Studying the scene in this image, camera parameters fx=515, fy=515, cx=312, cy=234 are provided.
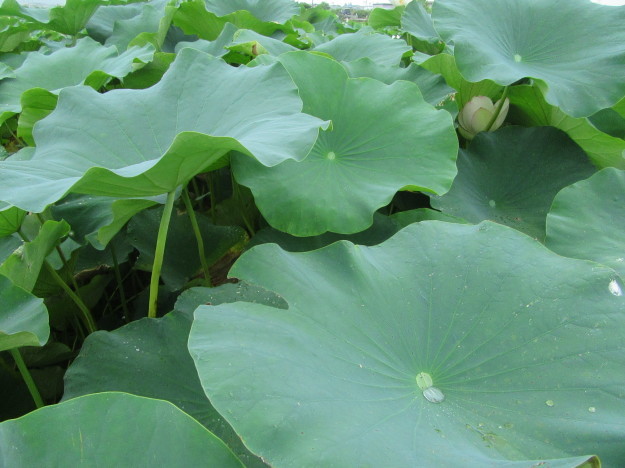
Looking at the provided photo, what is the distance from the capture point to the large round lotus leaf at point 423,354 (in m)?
0.49

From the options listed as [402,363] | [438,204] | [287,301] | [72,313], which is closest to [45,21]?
[72,313]

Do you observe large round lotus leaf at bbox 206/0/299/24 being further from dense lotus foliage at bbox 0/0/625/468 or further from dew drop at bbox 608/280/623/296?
dew drop at bbox 608/280/623/296

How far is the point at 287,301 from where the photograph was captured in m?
0.64

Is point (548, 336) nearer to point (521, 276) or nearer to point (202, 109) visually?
point (521, 276)

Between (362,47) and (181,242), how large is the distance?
0.76 m

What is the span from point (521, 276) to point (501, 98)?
68cm

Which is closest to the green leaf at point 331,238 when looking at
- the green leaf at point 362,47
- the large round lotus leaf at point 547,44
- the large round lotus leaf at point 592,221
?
the large round lotus leaf at point 592,221

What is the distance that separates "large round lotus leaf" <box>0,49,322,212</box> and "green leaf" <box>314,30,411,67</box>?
0.59 m

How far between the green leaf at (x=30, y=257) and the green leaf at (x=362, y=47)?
34.8 inches

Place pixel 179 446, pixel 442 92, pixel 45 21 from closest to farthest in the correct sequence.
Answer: pixel 179 446
pixel 442 92
pixel 45 21

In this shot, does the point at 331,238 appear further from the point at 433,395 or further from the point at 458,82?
the point at 458,82

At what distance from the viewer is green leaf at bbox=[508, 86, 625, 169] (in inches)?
44.8

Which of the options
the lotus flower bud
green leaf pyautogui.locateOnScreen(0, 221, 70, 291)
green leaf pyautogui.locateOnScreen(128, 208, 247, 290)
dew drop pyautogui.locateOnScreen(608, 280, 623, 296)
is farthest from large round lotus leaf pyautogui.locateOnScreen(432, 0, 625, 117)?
green leaf pyautogui.locateOnScreen(0, 221, 70, 291)

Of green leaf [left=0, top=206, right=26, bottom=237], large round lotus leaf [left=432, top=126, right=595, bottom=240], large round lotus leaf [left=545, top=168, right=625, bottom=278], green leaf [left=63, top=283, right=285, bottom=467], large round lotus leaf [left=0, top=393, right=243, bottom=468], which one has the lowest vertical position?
large round lotus leaf [left=432, top=126, right=595, bottom=240]
